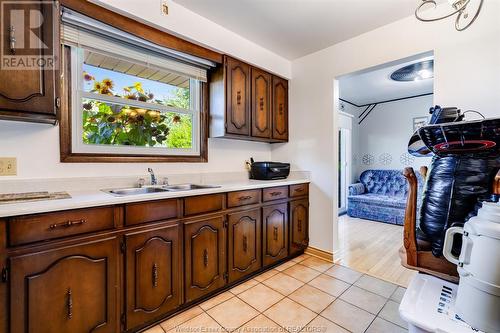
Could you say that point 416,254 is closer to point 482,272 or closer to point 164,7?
point 482,272

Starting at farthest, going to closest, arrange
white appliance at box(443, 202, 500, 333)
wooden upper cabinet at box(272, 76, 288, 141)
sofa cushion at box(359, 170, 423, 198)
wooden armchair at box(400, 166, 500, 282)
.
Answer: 1. sofa cushion at box(359, 170, 423, 198)
2. wooden upper cabinet at box(272, 76, 288, 141)
3. wooden armchair at box(400, 166, 500, 282)
4. white appliance at box(443, 202, 500, 333)

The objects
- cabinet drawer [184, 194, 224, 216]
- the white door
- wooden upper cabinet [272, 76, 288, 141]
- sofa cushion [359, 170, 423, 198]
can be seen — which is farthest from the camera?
the white door

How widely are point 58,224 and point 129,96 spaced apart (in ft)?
4.21

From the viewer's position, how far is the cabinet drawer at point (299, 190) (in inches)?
106

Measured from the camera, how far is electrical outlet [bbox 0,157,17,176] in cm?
151

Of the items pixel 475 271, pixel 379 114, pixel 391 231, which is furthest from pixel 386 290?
pixel 379 114

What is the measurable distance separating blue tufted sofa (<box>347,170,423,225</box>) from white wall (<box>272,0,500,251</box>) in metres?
1.99

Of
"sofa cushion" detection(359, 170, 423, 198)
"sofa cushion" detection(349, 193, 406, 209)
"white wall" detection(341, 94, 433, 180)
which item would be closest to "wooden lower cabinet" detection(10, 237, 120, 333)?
"sofa cushion" detection(349, 193, 406, 209)

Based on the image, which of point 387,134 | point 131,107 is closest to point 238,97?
point 131,107

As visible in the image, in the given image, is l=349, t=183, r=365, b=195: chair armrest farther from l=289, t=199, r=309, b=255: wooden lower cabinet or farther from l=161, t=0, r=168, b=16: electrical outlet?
l=161, t=0, r=168, b=16: electrical outlet

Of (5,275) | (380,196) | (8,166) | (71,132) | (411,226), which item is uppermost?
(71,132)

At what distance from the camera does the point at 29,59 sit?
4.30 ft

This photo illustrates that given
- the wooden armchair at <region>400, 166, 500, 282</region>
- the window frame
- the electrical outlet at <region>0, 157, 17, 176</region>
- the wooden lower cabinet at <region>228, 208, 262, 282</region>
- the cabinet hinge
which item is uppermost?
the window frame

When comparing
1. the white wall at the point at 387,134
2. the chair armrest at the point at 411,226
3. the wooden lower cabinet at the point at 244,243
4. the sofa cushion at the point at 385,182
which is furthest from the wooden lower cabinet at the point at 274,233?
the white wall at the point at 387,134
